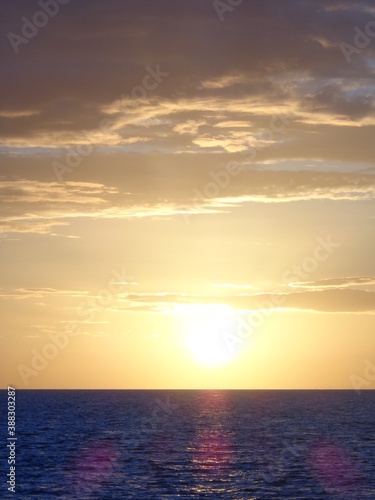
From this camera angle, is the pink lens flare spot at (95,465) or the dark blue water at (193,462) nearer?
the dark blue water at (193,462)

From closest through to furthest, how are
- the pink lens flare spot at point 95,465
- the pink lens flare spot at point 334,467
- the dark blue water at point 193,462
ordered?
the dark blue water at point 193,462
the pink lens flare spot at point 95,465
the pink lens flare spot at point 334,467

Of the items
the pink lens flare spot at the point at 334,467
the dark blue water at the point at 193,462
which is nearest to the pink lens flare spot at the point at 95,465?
the dark blue water at the point at 193,462

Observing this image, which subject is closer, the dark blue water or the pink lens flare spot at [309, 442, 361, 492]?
the dark blue water

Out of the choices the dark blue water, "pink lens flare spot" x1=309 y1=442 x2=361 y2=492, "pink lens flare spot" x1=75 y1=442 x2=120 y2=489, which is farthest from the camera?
"pink lens flare spot" x1=309 y1=442 x2=361 y2=492

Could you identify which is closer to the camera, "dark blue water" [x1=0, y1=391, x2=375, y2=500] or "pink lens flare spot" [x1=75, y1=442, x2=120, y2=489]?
"dark blue water" [x1=0, y1=391, x2=375, y2=500]

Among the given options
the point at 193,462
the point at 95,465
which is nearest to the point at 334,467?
the point at 193,462

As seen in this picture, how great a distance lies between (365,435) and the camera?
380 feet

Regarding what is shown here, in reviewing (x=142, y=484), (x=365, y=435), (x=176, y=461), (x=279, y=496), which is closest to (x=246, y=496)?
(x=279, y=496)

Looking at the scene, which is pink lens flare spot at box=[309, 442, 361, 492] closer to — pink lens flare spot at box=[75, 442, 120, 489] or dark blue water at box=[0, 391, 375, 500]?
dark blue water at box=[0, 391, 375, 500]

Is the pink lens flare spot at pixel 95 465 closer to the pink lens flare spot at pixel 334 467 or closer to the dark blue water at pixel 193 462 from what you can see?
the dark blue water at pixel 193 462

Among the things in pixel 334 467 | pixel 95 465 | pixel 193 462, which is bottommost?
pixel 334 467

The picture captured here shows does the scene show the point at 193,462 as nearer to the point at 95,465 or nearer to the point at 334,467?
the point at 95,465

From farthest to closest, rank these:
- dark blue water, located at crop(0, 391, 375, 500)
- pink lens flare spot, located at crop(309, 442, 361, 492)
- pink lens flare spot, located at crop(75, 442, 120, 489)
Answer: pink lens flare spot, located at crop(309, 442, 361, 492)
pink lens flare spot, located at crop(75, 442, 120, 489)
dark blue water, located at crop(0, 391, 375, 500)

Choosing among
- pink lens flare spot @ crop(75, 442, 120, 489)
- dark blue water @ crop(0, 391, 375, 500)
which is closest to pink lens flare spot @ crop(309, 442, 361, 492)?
dark blue water @ crop(0, 391, 375, 500)
